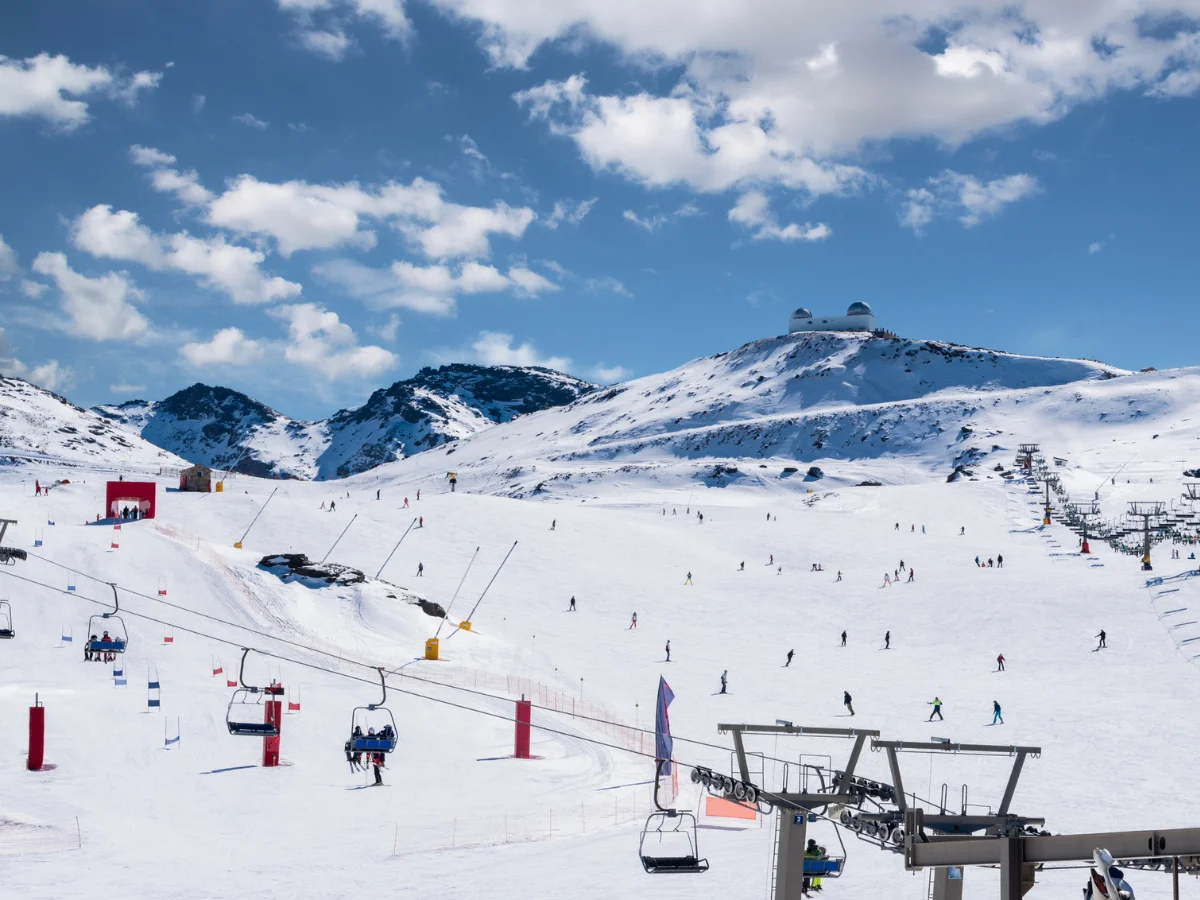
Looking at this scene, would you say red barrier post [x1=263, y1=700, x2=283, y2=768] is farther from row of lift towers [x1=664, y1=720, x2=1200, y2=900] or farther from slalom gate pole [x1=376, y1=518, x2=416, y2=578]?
slalom gate pole [x1=376, y1=518, x2=416, y2=578]

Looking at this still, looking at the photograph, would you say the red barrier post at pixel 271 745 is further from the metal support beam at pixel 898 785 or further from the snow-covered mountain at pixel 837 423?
the snow-covered mountain at pixel 837 423

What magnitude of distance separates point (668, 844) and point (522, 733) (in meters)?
9.57

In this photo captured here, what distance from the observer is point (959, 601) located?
5047 cm

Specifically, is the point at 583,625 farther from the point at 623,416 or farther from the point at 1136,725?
the point at 623,416

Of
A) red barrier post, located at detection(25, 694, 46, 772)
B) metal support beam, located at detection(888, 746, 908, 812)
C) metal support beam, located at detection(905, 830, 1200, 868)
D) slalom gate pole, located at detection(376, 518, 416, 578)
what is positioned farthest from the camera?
slalom gate pole, located at detection(376, 518, 416, 578)

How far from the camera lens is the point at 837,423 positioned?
163m

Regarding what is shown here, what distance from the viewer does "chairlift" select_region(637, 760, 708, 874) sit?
15679 mm

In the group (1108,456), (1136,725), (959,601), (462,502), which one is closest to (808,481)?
(1108,456)

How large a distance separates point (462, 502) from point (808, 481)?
62.1 meters

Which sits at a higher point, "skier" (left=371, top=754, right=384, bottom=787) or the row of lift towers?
the row of lift towers

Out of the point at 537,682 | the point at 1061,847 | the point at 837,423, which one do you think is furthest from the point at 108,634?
the point at 837,423

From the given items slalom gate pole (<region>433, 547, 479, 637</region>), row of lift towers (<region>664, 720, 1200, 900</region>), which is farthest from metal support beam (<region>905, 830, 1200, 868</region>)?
slalom gate pole (<region>433, 547, 479, 637</region>)

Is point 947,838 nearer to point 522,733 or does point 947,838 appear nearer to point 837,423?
point 522,733

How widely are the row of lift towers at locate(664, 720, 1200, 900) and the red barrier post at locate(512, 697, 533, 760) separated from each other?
1559 centimetres
